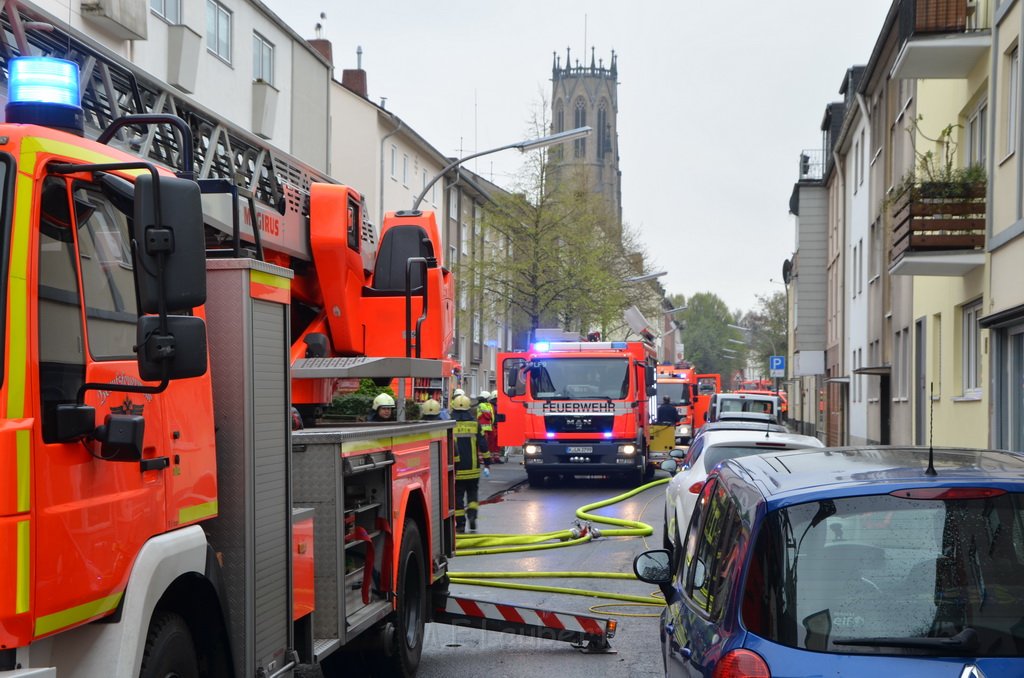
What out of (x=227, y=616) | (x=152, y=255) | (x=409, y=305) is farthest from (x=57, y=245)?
(x=409, y=305)

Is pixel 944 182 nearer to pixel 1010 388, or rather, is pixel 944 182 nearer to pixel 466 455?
pixel 1010 388

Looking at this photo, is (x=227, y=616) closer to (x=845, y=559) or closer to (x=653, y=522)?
(x=845, y=559)

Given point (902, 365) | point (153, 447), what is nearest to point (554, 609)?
point (153, 447)

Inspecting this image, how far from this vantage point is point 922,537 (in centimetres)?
363

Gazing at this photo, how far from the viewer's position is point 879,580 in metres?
3.61

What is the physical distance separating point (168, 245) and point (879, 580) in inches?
89.7

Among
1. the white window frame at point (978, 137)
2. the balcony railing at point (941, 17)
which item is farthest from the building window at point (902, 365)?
the balcony railing at point (941, 17)

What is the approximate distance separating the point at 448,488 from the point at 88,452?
5.28m

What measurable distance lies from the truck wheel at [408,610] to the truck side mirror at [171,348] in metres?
3.72

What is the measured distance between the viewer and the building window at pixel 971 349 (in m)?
18.2

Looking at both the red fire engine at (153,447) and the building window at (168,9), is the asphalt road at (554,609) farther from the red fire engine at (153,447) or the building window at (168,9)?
the building window at (168,9)

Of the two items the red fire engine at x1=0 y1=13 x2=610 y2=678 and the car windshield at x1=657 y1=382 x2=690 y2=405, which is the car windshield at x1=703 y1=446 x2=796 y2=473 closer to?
the red fire engine at x1=0 y1=13 x2=610 y2=678

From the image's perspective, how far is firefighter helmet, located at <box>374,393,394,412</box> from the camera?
26.5ft

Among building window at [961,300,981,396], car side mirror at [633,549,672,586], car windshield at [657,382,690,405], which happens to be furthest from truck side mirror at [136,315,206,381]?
car windshield at [657,382,690,405]
